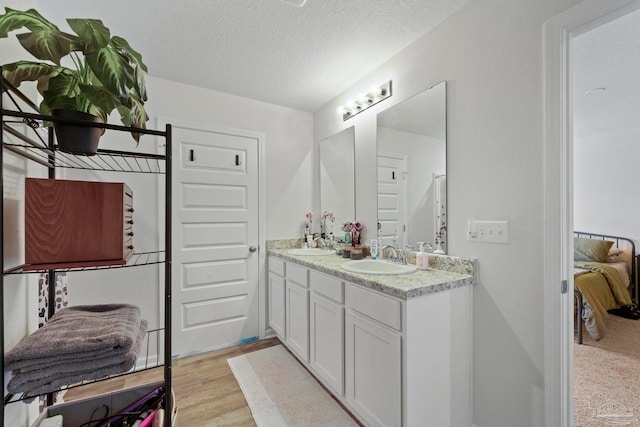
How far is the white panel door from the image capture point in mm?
2461

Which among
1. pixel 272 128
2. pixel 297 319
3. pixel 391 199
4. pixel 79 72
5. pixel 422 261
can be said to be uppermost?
pixel 272 128

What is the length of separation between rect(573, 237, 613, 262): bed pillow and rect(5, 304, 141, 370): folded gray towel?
4686 mm

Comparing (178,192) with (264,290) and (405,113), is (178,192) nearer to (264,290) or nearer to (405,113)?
(264,290)

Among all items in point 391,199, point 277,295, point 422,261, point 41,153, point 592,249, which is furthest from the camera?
point 592,249

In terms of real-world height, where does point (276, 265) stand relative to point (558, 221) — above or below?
below

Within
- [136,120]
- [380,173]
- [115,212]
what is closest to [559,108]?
[380,173]

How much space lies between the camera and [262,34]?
183 centimetres

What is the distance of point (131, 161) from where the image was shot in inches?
86.2

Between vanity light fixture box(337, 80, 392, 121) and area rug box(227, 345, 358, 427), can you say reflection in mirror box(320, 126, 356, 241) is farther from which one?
area rug box(227, 345, 358, 427)

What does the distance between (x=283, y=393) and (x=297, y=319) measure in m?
0.52

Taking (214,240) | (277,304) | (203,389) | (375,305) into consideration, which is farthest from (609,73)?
(203,389)

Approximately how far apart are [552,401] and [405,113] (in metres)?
1.83

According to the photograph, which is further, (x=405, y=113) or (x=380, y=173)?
(x=380, y=173)

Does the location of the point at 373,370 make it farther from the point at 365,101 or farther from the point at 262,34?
the point at 262,34
